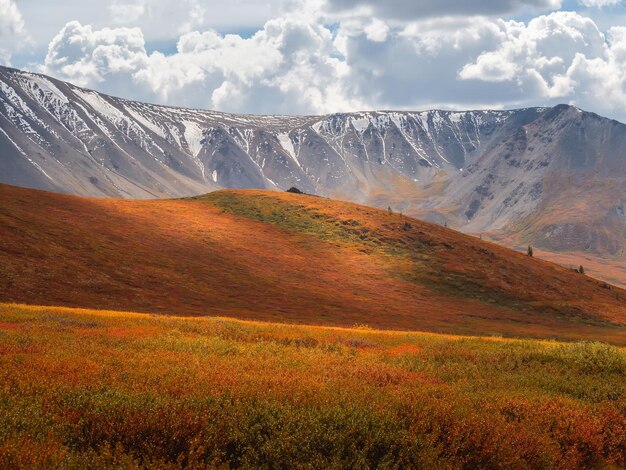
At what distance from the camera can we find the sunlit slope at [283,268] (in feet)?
207

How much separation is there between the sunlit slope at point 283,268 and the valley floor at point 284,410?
40.9m

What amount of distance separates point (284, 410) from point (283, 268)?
7835cm

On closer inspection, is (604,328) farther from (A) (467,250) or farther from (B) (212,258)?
(B) (212,258)

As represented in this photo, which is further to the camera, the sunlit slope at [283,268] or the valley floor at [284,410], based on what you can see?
the sunlit slope at [283,268]

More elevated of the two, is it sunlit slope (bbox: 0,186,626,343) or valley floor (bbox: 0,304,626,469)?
valley floor (bbox: 0,304,626,469)

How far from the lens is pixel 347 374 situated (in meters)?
16.4

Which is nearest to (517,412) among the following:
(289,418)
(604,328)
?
(289,418)

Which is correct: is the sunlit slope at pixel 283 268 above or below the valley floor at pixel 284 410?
below

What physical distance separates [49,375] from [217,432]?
5372mm

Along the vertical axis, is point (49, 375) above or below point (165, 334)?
above

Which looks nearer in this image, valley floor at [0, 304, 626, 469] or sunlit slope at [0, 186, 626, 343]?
valley floor at [0, 304, 626, 469]

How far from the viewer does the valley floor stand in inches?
361

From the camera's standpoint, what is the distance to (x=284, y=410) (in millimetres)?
10656

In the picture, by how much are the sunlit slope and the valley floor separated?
40.9 metres
